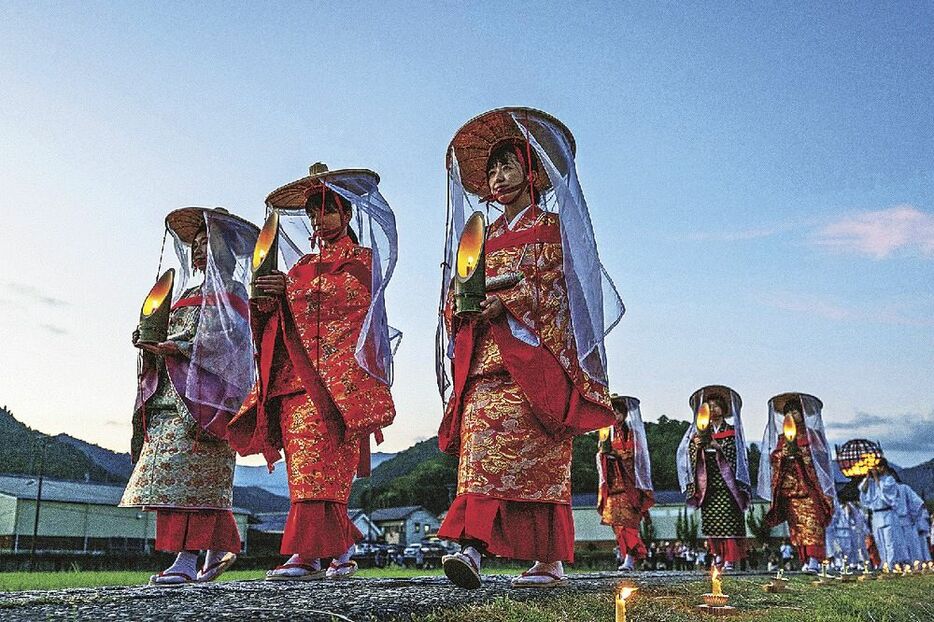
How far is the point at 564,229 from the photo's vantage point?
5082mm

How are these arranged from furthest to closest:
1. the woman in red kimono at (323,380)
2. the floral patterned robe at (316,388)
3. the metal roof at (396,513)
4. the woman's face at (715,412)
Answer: the metal roof at (396,513), the woman's face at (715,412), the floral patterned robe at (316,388), the woman in red kimono at (323,380)

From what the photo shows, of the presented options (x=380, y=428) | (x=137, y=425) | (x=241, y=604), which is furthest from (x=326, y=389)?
(x=241, y=604)

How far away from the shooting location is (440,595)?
3.84 metres

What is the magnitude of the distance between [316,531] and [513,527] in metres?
1.53

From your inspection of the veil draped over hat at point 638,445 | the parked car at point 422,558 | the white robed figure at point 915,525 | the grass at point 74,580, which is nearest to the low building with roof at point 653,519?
the parked car at point 422,558

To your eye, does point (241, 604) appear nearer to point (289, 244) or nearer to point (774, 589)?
point (774, 589)

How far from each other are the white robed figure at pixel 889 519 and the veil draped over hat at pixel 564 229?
52.5ft

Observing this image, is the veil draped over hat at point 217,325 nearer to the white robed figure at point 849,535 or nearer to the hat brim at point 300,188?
the hat brim at point 300,188

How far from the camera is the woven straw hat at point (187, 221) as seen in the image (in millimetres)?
7090

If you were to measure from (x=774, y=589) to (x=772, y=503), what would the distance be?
24.5ft

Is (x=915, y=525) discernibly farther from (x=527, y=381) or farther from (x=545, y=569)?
(x=527, y=381)

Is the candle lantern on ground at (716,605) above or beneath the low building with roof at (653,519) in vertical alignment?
above

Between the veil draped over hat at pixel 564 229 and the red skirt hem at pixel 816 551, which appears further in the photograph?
the red skirt hem at pixel 816 551

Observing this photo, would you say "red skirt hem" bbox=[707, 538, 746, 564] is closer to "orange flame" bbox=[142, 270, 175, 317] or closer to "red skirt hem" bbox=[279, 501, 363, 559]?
"red skirt hem" bbox=[279, 501, 363, 559]
